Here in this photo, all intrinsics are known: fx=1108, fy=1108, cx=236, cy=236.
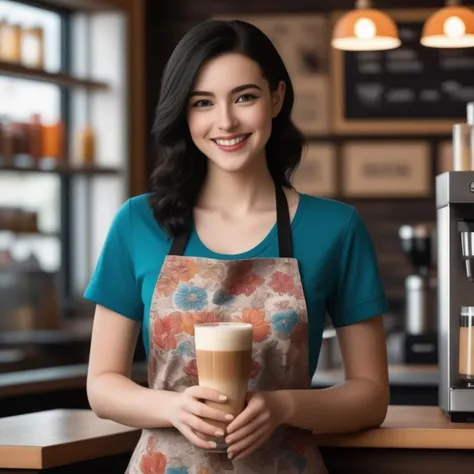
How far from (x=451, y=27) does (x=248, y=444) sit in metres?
2.66

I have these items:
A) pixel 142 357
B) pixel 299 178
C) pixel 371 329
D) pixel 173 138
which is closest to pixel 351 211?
pixel 371 329

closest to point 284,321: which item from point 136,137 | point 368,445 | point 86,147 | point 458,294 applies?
point 368,445

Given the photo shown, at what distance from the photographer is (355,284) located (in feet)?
6.90

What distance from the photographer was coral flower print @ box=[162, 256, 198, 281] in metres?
2.06

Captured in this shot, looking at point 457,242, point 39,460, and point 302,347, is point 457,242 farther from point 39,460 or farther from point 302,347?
point 39,460

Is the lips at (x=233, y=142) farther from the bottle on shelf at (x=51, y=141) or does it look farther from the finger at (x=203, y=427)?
the bottle on shelf at (x=51, y=141)

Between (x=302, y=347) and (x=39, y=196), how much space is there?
386 centimetres

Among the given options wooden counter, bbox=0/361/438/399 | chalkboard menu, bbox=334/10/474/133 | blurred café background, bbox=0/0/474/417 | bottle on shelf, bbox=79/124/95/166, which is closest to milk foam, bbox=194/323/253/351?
wooden counter, bbox=0/361/438/399

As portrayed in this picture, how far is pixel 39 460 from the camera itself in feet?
6.79

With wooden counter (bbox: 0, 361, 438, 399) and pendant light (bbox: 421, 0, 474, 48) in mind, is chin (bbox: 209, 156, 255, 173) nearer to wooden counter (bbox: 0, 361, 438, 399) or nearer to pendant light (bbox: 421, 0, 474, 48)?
wooden counter (bbox: 0, 361, 438, 399)

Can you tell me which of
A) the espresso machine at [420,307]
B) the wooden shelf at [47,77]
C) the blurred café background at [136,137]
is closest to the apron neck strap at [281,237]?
the blurred café background at [136,137]

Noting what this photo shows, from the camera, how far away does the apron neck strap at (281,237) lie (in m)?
2.08

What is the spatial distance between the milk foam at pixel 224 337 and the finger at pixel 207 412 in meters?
0.09

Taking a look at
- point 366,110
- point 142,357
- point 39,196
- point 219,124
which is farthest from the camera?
point 366,110
